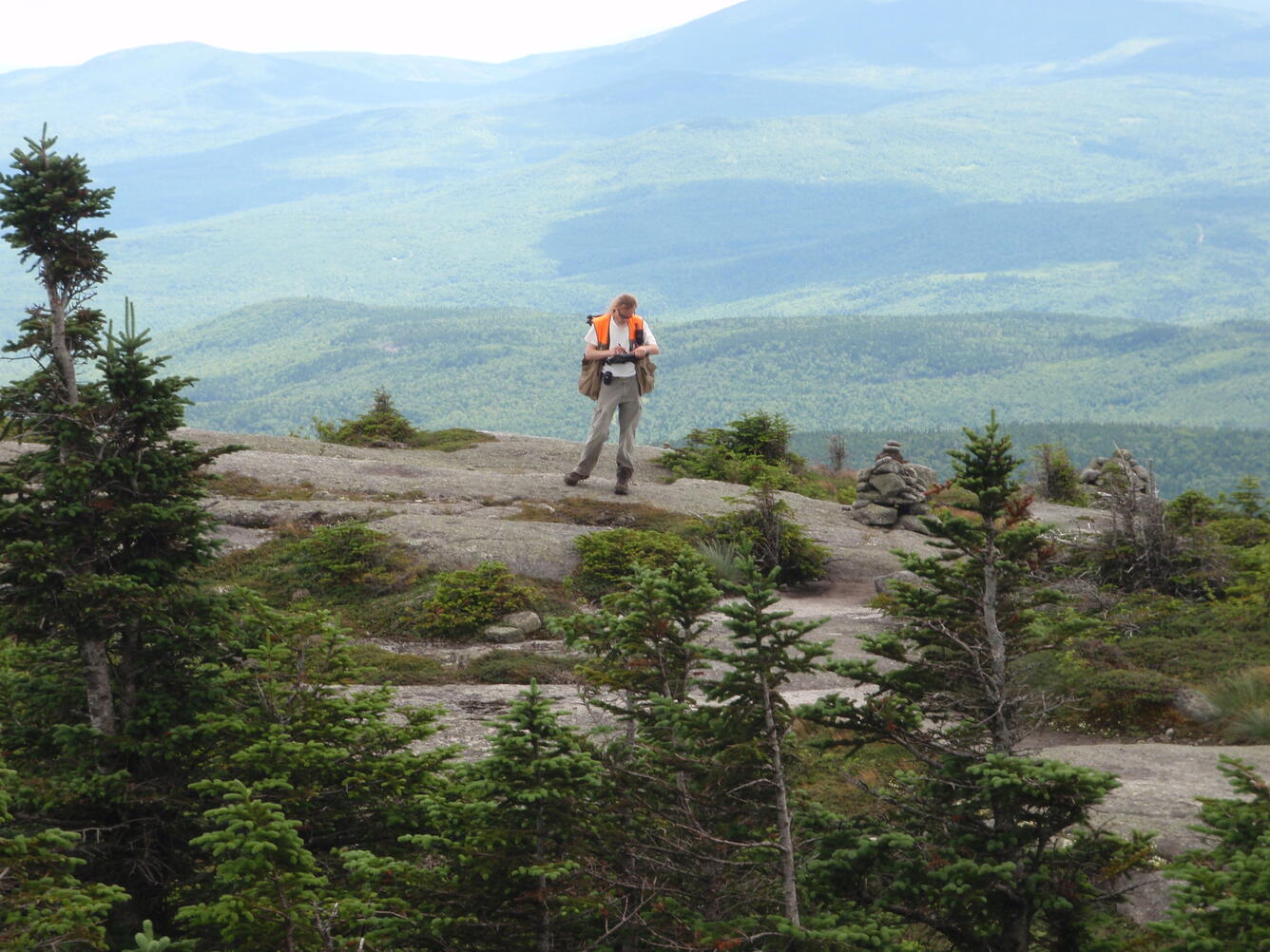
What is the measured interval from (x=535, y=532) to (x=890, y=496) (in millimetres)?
9953

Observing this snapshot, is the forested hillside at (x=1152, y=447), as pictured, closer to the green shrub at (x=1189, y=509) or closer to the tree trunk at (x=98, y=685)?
the green shrub at (x=1189, y=509)

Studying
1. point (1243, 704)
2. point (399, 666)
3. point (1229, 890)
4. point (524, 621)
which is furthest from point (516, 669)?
point (1229, 890)

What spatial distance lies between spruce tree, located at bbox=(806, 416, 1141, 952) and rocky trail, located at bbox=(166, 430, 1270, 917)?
2.66 m

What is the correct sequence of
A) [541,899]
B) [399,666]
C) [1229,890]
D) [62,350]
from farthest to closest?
[399,666]
[62,350]
[541,899]
[1229,890]

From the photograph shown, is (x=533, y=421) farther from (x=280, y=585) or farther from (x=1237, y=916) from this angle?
(x=1237, y=916)

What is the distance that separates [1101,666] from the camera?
46.9 ft

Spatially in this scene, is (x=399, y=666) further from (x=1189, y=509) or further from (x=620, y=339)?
(x=1189, y=509)

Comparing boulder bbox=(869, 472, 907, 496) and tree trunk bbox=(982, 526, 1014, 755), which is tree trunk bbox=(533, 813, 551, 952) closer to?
tree trunk bbox=(982, 526, 1014, 755)

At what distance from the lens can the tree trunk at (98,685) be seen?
7.54 m

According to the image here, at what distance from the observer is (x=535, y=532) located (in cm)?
1953

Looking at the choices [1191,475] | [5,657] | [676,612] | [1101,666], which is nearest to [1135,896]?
[676,612]

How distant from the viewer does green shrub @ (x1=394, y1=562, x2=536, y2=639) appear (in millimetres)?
15711

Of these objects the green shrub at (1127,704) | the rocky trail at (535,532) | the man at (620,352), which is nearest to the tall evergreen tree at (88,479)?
the rocky trail at (535,532)

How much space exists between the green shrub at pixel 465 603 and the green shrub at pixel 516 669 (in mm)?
1171
